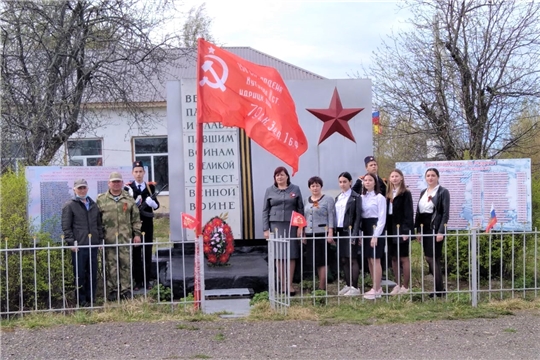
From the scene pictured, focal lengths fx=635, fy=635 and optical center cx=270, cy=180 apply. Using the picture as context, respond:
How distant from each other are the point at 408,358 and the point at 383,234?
2758 millimetres

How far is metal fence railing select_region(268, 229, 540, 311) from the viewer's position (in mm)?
7754

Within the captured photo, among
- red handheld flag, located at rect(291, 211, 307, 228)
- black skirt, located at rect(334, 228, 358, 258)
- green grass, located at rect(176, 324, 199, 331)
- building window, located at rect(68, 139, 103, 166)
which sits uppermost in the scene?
building window, located at rect(68, 139, 103, 166)

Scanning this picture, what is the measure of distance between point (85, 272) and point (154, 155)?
1579 cm

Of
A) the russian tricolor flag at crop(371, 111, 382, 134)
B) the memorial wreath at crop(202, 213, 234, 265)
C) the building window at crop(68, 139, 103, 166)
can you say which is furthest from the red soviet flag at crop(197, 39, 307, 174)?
the building window at crop(68, 139, 103, 166)

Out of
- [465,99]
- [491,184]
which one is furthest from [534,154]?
[491,184]

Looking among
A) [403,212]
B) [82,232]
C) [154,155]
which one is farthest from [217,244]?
[154,155]

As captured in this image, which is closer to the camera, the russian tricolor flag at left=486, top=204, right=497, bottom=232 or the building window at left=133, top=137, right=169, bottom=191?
the russian tricolor flag at left=486, top=204, right=497, bottom=232

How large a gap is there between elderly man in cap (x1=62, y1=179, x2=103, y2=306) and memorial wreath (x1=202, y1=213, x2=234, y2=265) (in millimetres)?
1696

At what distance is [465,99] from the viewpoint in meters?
12.5

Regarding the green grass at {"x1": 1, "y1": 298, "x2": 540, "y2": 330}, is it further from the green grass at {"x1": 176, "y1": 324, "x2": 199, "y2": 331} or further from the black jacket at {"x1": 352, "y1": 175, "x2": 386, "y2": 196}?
the black jacket at {"x1": 352, "y1": 175, "x2": 386, "y2": 196}

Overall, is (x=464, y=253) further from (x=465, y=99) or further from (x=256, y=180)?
(x=465, y=99)

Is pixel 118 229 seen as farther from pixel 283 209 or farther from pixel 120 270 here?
pixel 283 209

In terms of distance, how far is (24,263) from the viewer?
7.58 meters

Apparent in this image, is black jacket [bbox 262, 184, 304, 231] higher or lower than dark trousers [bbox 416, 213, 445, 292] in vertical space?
higher
